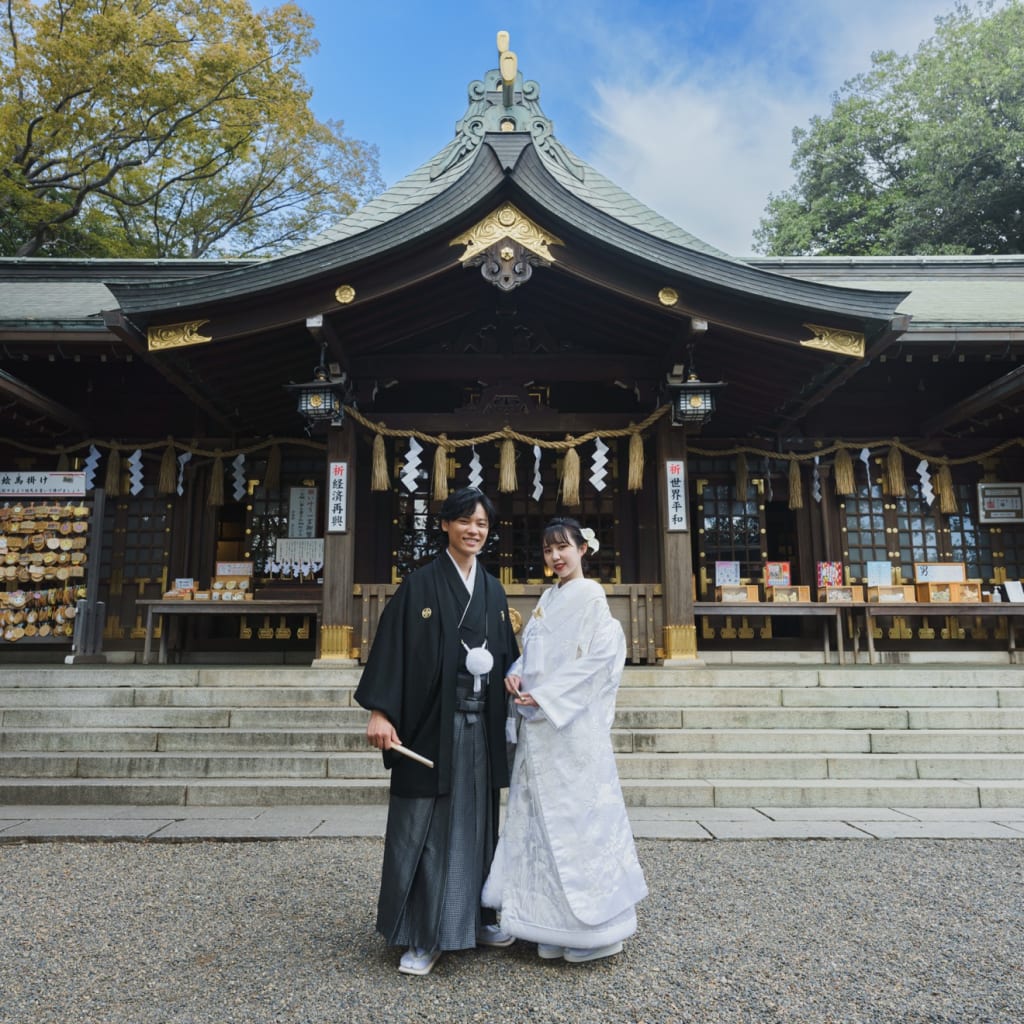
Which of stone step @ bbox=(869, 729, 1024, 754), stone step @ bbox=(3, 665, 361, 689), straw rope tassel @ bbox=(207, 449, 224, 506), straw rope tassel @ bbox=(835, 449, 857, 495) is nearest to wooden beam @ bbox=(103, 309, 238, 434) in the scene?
straw rope tassel @ bbox=(207, 449, 224, 506)

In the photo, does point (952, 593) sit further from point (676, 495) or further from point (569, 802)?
point (569, 802)

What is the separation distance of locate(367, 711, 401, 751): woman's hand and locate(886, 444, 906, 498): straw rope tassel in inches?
334

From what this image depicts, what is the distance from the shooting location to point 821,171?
1125 inches

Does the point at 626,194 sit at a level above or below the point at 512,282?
above

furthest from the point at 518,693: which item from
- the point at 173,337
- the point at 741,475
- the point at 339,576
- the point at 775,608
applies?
the point at 741,475

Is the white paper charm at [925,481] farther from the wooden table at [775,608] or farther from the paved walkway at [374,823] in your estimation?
the paved walkway at [374,823]

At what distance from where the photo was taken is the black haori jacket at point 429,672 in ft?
10.3

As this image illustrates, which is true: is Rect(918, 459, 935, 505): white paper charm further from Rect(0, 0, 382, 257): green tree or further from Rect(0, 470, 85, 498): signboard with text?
Rect(0, 0, 382, 257): green tree

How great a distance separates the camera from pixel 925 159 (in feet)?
82.3

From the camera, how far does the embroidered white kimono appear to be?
9.95 ft

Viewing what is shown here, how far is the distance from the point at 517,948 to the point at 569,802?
0.70m

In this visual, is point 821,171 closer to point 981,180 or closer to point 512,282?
point 981,180

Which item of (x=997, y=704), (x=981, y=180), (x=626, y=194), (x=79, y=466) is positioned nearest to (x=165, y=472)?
(x=79, y=466)

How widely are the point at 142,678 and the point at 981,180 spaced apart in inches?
1089
